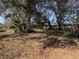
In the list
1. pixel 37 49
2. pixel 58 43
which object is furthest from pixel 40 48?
pixel 58 43

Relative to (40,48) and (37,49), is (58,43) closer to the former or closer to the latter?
(40,48)

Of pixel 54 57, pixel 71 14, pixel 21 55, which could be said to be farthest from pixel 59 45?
pixel 71 14

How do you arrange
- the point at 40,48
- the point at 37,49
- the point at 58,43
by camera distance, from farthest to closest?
the point at 58,43, the point at 40,48, the point at 37,49

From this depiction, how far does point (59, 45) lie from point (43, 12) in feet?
Answer: 13.5

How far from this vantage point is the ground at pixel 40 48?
840 cm

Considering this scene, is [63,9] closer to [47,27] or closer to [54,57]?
[47,27]

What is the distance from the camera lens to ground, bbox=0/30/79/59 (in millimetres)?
8398

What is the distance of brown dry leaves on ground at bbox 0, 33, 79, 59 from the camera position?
8.39m

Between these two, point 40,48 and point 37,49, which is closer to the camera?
point 37,49

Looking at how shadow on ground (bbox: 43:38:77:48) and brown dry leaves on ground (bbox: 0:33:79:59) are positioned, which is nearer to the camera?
brown dry leaves on ground (bbox: 0:33:79:59)

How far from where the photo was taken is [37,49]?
9.20 meters

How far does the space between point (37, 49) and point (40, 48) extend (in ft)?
0.68

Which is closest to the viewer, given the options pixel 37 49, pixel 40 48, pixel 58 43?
pixel 37 49

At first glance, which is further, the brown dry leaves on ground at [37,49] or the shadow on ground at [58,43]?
the shadow on ground at [58,43]
